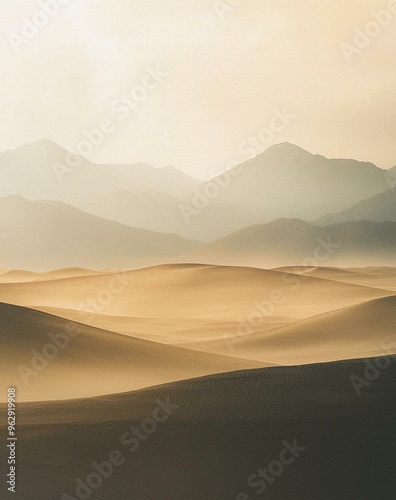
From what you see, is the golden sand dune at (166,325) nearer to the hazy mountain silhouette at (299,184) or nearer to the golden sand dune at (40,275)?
the golden sand dune at (40,275)

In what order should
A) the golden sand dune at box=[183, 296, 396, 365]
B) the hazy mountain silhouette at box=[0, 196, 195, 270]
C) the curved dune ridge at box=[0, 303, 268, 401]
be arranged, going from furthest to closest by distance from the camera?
the hazy mountain silhouette at box=[0, 196, 195, 270], the golden sand dune at box=[183, 296, 396, 365], the curved dune ridge at box=[0, 303, 268, 401]

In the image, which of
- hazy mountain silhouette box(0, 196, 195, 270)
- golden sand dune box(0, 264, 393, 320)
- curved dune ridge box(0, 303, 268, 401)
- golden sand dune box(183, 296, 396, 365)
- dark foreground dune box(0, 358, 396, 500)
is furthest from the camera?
hazy mountain silhouette box(0, 196, 195, 270)

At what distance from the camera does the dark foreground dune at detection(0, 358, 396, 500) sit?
127 inches

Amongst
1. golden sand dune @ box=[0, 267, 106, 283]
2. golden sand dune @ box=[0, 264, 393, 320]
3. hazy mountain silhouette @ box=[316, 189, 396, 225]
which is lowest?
golden sand dune @ box=[0, 264, 393, 320]

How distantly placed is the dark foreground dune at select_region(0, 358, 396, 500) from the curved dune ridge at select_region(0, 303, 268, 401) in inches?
9.0

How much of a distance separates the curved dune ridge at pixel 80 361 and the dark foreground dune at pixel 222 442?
0.75ft

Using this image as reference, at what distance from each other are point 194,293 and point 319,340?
0.90 meters

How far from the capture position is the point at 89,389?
404 cm

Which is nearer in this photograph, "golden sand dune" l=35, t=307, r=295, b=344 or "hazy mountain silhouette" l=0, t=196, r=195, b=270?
"golden sand dune" l=35, t=307, r=295, b=344

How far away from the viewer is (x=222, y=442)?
11.1ft

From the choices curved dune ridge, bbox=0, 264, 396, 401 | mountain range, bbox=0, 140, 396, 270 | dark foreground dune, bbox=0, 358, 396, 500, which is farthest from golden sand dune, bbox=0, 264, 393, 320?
dark foreground dune, bbox=0, 358, 396, 500

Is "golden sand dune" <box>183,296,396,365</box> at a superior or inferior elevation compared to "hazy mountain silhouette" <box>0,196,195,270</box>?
inferior

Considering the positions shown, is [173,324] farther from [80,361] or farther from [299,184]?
[299,184]

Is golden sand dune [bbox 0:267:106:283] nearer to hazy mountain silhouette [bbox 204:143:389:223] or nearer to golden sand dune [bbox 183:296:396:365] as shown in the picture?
golden sand dune [bbox 183:296:396:365]
